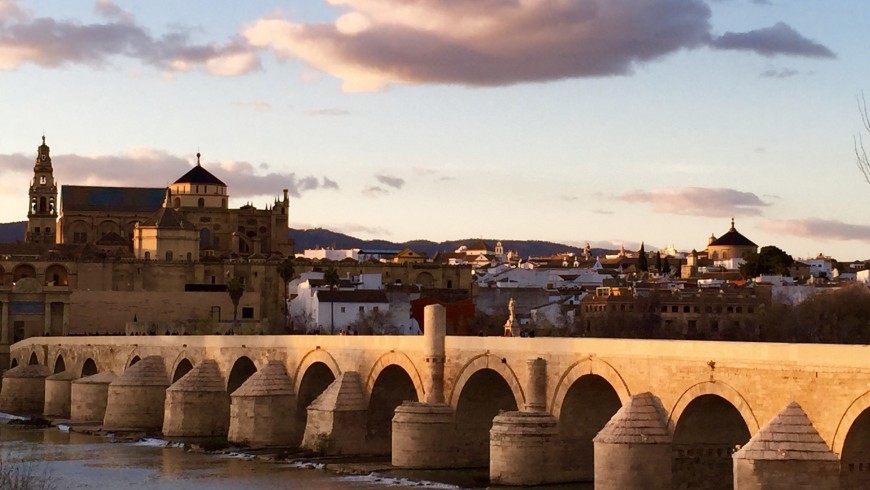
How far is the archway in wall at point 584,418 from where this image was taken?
31281 millimetres

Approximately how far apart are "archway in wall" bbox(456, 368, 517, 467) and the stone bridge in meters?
0.04

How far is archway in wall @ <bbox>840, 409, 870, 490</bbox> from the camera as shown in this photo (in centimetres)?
2381

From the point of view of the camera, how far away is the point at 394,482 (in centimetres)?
3269

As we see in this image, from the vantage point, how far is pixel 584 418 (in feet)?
104

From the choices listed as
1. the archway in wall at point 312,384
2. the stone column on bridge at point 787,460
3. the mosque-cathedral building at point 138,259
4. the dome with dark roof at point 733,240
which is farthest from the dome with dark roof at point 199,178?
the stone column on bridge at point 787,460

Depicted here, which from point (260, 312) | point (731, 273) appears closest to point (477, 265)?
point (731, 273)

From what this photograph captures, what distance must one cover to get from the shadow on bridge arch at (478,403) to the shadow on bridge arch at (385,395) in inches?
95.5

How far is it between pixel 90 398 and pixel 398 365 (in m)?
19.9

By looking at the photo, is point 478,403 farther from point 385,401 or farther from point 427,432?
point 385,401

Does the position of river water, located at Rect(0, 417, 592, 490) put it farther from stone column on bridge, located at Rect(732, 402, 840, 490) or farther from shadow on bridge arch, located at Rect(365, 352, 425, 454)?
stone column on bridge, located at Rect(732, 402, 840, 490)

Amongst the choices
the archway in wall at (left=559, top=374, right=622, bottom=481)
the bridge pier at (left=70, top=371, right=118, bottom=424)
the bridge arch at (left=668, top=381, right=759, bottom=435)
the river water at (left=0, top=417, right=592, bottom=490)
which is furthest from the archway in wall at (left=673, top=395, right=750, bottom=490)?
the bridge pier at (left=70, top=371, right=118, bottom=424)

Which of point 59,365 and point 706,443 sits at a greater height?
point 59,365

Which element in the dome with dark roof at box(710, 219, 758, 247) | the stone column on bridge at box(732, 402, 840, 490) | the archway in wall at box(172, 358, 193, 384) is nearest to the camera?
the stone column on bridge at box(732, 402, 840, 490)

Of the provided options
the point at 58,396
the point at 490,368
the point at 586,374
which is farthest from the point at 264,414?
the point at 58,396
